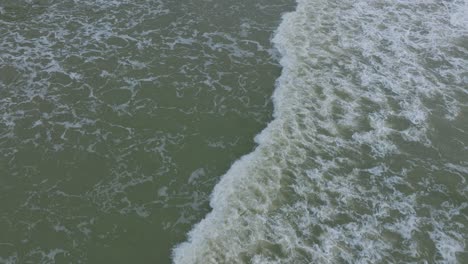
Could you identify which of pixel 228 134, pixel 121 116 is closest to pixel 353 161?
pixel 228 134

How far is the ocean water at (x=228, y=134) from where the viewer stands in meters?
8.90

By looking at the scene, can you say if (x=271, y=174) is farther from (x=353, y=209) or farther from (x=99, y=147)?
(x=99, y=147)

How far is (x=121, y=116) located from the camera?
11.8 meters

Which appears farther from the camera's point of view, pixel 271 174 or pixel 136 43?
pixel 136 43

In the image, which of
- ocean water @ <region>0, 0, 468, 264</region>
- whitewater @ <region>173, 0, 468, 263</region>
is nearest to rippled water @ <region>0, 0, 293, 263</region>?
ocean water @ <region>0, 0, 468, 264</region>

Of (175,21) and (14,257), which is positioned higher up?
(175,21)

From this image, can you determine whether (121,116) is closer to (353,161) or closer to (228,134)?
(228,134)

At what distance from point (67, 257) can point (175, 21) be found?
10.2 meters

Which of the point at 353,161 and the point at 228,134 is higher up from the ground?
the point at 353,161

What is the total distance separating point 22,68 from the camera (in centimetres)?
1334

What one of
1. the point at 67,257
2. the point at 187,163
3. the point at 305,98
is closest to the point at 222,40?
the point at 305,98

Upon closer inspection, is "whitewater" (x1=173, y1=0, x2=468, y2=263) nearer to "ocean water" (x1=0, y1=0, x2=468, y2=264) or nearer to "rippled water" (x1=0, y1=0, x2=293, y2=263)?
"ocean water" (x1=0, y1=0, x2=468, y2=264)

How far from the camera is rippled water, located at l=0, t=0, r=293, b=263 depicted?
A: 29.6 ft

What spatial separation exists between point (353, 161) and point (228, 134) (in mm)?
3349
